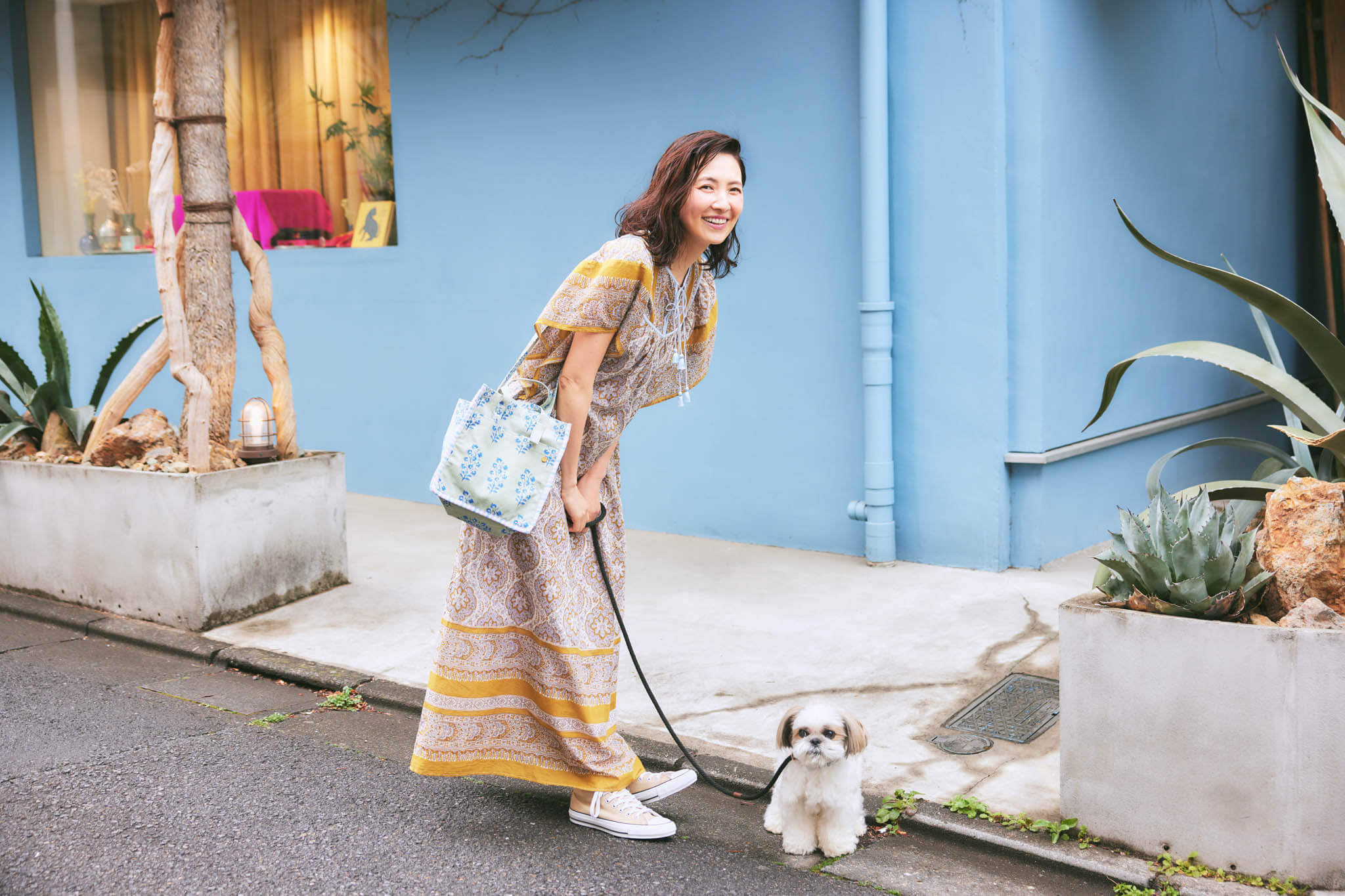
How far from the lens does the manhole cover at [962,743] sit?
3.64 m

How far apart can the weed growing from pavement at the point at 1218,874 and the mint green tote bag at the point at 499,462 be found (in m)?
1.73

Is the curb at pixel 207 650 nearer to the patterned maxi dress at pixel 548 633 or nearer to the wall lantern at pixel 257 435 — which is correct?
the wall lantern at pixel 257 435

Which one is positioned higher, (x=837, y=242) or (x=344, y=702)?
(x=837, y=242)

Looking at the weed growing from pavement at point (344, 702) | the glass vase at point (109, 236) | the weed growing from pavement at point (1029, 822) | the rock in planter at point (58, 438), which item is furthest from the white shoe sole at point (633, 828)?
the glass vase at point (109, 236)

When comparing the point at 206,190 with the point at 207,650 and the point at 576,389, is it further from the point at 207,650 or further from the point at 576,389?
the point at 576,389

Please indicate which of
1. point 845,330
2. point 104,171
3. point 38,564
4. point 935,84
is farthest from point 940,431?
point 104,171

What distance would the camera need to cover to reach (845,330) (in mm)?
5980

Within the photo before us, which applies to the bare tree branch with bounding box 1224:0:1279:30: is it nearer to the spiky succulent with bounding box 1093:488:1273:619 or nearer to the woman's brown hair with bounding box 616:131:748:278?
the spiky succulent with bounding box 1093:488:1273:619

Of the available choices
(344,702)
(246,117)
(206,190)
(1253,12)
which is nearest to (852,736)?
(344,702)

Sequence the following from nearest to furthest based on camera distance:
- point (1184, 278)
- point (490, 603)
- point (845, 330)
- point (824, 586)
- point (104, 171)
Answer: point (490, 603) → point (824, 586) → point (845, 330) → point (1184, 278) → point (104, 171)

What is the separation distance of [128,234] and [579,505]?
8038 mm

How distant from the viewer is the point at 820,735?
2904 mm

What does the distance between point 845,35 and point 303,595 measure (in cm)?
374

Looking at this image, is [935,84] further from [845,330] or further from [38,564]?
[38,564]
